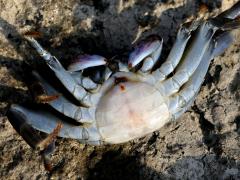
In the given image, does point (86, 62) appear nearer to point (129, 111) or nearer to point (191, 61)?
point (129, 111)

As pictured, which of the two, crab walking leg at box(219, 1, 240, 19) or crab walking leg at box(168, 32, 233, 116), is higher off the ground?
crab walking leg at box(219, 1, 240, 19)

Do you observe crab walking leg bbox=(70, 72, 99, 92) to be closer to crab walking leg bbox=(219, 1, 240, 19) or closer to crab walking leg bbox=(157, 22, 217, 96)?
crab walking leg bbox=(157, 22, 217, 96)

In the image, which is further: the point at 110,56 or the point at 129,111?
the point at 110,56

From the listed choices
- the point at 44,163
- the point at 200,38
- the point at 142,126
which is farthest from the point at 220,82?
the point at 44,163

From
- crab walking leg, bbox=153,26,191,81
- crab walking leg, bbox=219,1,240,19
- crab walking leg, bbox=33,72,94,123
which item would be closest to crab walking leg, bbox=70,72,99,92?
crab walking leg, bbox=33,72,94,123

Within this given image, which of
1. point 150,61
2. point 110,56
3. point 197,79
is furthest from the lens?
point 110,56

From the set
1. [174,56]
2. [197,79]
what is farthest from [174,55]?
[197,79]

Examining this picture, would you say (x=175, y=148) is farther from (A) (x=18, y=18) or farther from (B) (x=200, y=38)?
(A) (x=18, y=18)

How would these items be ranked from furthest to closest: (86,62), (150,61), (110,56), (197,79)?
1. (110,56)
2. (197,79)
3. (150,61)
4. (86,62)
